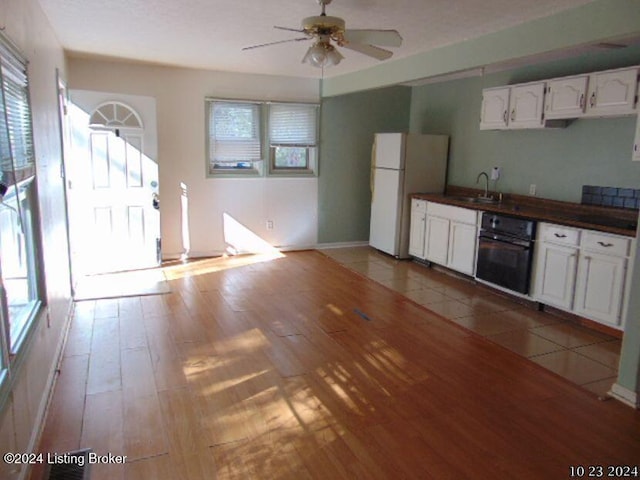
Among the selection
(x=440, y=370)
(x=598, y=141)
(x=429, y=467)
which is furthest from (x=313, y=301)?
(x=598, y=141)

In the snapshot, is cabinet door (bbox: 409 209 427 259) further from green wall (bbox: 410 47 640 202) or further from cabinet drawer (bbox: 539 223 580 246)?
cabinet drawer (bbox: 539 223 580 246)

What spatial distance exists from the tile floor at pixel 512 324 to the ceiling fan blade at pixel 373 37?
94.1 inches

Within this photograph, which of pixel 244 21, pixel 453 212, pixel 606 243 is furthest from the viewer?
pixel 453 212

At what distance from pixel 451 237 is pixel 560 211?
1186 mm

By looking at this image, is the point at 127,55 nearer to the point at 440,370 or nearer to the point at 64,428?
the point at 64,428

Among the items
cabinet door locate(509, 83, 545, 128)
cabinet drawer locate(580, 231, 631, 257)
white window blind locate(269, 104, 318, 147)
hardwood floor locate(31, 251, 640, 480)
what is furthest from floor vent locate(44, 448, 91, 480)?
white window blind locate(269, 104, 318, 147)

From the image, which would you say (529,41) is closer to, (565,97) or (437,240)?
(565,97)

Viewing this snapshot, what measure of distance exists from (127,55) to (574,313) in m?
5.10

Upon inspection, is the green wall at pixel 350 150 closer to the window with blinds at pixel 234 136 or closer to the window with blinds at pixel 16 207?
the window with blinds at pixel 234 136

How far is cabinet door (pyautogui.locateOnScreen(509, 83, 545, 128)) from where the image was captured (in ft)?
15.1

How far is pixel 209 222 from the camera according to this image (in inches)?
250

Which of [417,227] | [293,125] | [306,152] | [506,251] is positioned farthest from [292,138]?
[506,251]

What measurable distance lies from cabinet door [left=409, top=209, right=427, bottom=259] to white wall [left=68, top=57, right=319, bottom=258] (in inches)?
60.9

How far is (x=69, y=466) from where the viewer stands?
222cm
